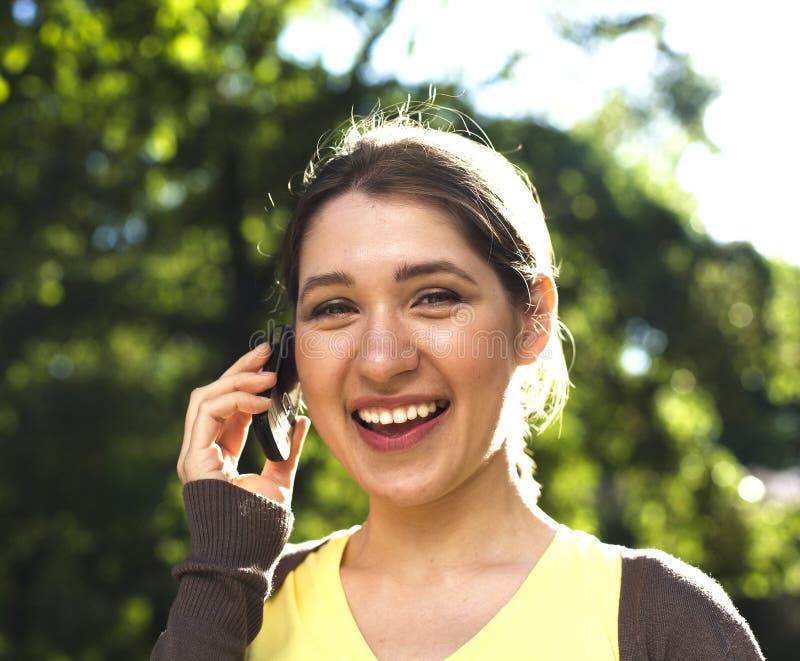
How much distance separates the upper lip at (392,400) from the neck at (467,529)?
24 centimetres

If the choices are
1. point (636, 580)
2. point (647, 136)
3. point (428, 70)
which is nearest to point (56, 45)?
point (428, 70)

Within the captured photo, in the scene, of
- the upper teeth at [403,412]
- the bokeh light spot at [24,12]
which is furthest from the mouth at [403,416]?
the bokeh light spot at [24,12]

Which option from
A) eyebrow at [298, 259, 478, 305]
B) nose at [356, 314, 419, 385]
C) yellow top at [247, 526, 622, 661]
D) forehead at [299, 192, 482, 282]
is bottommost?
yellow top at [247, 526, 622, 661]

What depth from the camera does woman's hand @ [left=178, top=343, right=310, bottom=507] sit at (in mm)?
2258

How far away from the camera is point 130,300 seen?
10.7 meters

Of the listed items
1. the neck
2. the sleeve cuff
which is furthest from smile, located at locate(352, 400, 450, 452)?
the sleeve cuff

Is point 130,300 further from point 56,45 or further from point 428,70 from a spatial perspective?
point 56,45

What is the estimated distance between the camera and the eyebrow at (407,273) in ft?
6.76

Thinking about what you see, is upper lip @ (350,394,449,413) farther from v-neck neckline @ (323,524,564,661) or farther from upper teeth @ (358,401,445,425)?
v-neck neckline @ (323,524,564,661)

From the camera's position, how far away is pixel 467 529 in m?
2.18

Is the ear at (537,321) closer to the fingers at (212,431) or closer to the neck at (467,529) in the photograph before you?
the neck at (467,529)

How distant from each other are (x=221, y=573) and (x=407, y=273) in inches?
29.4

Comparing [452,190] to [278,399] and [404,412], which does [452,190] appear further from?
[278,399]

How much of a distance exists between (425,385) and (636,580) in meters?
0.58
